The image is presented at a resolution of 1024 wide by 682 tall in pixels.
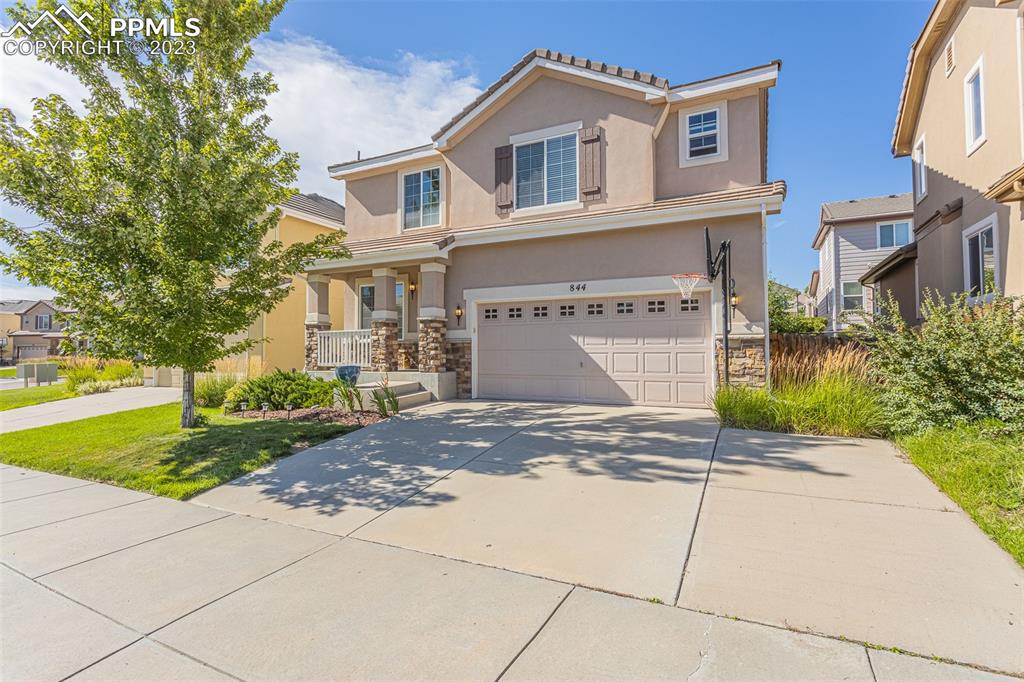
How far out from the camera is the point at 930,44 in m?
11.2

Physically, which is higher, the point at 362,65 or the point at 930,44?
the point at 930,44

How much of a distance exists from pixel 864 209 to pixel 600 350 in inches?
783

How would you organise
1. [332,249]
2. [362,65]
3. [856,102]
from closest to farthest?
1. [332,249]
2. [362,65]
3. [856,102]

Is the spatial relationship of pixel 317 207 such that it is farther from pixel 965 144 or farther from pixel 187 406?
pixel 965 144

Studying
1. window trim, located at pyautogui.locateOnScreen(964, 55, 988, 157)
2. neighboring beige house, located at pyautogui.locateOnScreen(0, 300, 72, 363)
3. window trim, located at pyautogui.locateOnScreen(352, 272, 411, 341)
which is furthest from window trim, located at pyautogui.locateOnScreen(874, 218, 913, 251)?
neighboring beige house, located at pyautogui.locateOnScreen(0, 300, 72, 363)

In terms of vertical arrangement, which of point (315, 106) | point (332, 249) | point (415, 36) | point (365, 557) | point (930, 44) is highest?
point (930, 44)

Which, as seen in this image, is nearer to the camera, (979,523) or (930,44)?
(979,523)

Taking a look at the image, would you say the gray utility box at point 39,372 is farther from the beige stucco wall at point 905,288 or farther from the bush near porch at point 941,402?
the beige stucco wall at point 905,288

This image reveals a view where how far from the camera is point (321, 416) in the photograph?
8.77 m

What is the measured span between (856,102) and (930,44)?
1702mm

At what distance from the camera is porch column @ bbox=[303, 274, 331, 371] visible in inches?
499

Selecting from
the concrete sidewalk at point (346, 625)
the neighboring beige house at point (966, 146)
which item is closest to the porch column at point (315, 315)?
the concrete sidewalk at point (346, 625)

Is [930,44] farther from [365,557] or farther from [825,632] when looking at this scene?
[365,557]

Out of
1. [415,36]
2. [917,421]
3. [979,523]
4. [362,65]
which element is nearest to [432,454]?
[979,523]
